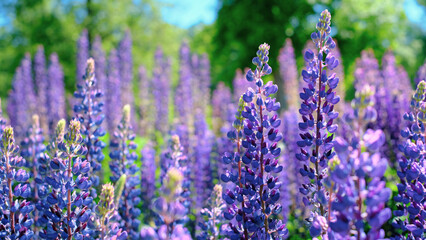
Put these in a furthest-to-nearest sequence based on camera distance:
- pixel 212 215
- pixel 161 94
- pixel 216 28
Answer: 1. pixel 216 28
2. pixel 161 94
3. pixel 212 215

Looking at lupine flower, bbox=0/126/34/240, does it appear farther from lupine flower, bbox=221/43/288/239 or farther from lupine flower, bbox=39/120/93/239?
lupine flower, bbox=221/43/288/239

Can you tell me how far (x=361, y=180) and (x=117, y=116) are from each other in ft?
22.9

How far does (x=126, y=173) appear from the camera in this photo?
2533mm

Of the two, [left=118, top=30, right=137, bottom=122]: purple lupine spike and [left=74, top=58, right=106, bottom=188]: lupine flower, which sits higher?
[left=118, top=30, right=137, bottom=122]: purple lupine spike

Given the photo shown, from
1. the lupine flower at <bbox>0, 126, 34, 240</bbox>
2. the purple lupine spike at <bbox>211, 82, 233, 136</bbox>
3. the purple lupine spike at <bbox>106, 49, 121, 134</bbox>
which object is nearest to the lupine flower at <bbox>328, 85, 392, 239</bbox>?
the lupine flower at <bbox>0, 126, 34, 240</bbox>

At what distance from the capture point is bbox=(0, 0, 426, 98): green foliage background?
14.8 metres

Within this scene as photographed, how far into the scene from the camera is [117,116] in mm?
7746

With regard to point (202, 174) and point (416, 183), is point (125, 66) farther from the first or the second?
point (416, 183)

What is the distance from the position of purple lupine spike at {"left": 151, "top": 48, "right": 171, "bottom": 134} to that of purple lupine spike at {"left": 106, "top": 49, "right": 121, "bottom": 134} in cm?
109

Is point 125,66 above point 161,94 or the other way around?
above

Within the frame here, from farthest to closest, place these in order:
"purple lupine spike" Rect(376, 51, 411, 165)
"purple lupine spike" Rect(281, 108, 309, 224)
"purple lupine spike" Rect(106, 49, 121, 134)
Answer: "purple lupine spike" Rect(106, 49, 121, 134) → "purple lupine spike" Rect(376, 51, 411, 165) → "purple lupine spike" Rect(281, 108, 309, 224)

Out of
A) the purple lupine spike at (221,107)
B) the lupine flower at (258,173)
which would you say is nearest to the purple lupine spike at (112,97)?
the purple lupine spike at (221,107)

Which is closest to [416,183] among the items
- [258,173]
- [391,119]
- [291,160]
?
[258,173]

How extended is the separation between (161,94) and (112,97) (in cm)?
151
